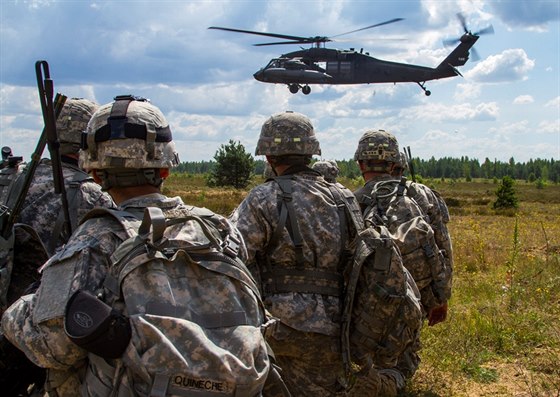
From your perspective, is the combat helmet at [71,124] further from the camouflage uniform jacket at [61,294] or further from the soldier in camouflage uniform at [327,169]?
the soldier in camouflage uniform at [327,169]

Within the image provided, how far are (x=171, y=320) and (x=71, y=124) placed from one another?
2.76 m

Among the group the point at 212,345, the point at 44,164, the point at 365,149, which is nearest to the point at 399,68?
the point at 365,149

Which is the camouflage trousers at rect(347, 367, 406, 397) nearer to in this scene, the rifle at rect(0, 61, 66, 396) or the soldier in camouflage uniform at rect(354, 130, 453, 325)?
the soldier in camouflage uniform at rect(354, 130, 453, 325)

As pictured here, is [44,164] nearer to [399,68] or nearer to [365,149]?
[365,149]

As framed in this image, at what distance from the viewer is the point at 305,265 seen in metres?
4.23

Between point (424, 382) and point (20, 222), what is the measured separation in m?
4.19

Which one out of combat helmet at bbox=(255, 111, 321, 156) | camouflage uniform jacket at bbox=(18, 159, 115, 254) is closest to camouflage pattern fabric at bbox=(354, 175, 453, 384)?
combat helmet at bbox=(255, 111, 321, 156)

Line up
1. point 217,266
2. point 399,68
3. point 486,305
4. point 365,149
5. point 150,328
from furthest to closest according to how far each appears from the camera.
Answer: point 399,68 → point 486,305 → point 365,149 → point 217,266 → point 150,328

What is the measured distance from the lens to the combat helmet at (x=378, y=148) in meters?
6.09

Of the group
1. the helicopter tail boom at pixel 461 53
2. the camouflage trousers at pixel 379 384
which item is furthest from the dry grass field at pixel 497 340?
the helicopter tail boom at pixel 461 53

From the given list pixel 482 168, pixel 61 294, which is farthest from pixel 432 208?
pixel 482 168

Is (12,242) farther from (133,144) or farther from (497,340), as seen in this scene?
(497,340)

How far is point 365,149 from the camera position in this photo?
6.13 m

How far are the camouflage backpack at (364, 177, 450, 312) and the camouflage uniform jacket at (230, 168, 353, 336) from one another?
1.24 meters
